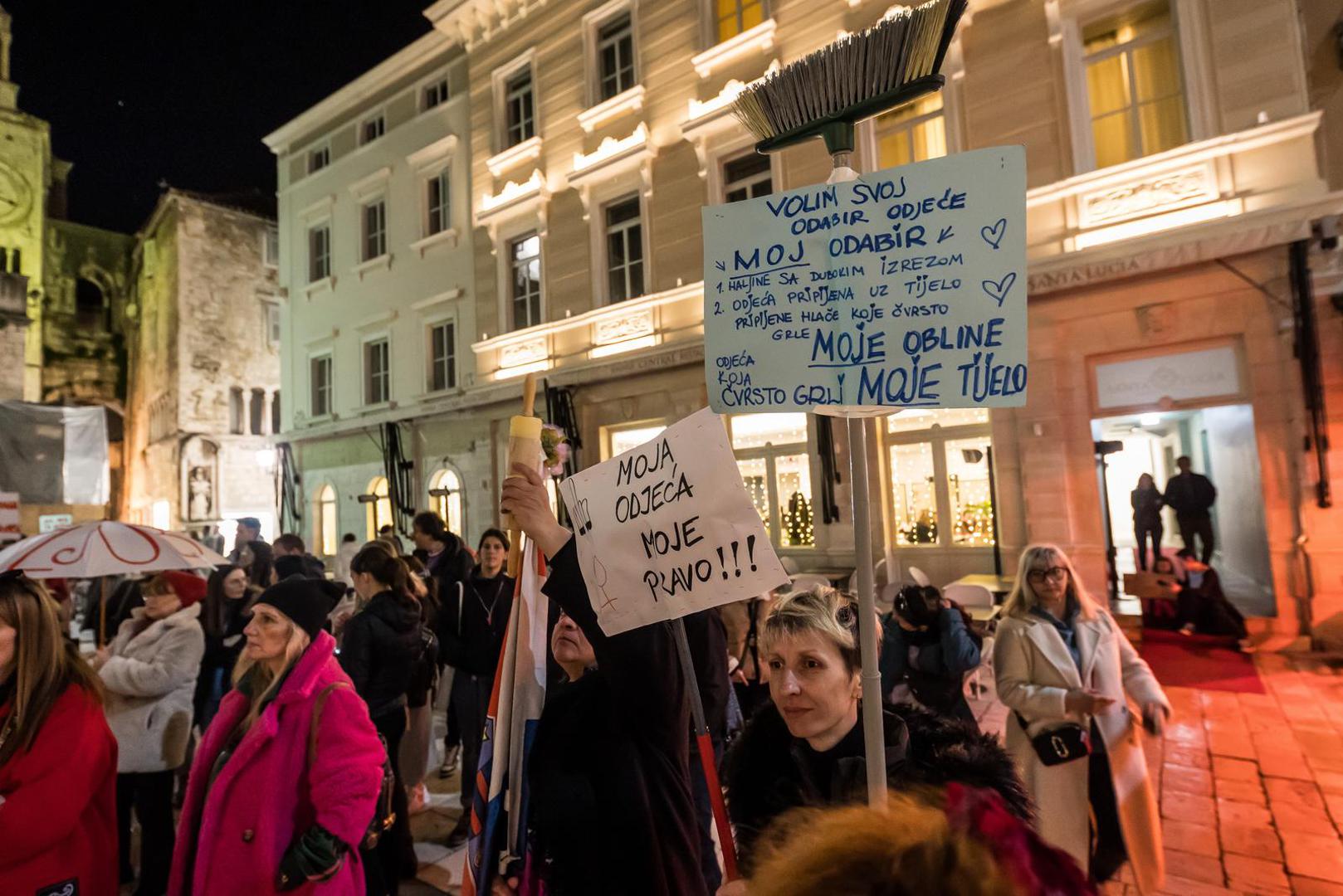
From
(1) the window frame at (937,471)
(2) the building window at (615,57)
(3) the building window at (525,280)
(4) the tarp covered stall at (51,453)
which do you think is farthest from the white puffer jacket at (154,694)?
(4) the tarp covered stall at (51,453)

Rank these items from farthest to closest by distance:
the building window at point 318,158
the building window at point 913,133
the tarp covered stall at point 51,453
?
the building window at point 318,158
the tarp covered stall at point 51,453
the building window at point 913,133

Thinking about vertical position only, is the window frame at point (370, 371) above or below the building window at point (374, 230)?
below

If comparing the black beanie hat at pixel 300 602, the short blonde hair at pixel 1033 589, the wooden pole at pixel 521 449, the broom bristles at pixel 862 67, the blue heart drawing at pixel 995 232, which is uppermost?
the broom bristles at pixel 862 67

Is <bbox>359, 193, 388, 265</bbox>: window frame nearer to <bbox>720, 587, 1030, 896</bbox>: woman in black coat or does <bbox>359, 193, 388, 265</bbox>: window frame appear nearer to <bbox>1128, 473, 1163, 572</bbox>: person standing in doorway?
<bbox>1128, 473, 1163, 572</bbox>: person standing in doorway

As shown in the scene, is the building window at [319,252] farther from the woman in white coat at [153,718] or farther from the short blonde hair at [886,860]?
the short blonde hair at [886,860]

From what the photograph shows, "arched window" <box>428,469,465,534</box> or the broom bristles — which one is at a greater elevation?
the broom bristles

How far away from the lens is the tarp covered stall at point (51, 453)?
1425cm

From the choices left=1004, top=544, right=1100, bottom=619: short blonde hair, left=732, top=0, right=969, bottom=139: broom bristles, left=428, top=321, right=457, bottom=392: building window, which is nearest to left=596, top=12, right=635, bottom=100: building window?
left=428, top=321, right=457, bottom=392: building window

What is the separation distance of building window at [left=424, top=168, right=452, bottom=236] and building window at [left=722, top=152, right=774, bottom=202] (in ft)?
24.3

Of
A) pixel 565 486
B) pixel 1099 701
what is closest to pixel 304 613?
pixel 565 486

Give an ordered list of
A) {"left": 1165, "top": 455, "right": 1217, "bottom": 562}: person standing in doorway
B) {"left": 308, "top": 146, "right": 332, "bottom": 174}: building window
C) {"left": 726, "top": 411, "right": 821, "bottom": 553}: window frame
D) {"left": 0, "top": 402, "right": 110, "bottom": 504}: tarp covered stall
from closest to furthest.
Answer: {"left": 1165, "top": 455, "right": 1217, "bottom": 562}: person standing in doorway < {"left": 726, "top": 411, "right": 821, "bottom": 553}: window frame < {"left": 0, "top": 402, "right": 110, "bottom": 504}: tarp covered stall < {"left": 308, "top": 146, "right": 332, "bottom": 174}: building window

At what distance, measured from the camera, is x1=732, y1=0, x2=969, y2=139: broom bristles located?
174 centimetres

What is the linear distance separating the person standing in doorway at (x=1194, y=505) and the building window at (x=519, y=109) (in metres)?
13.4

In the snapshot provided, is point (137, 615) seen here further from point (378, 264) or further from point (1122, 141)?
point (378, 264)
